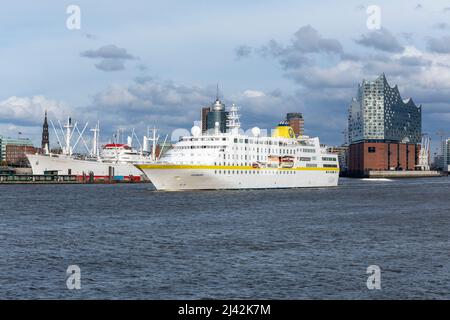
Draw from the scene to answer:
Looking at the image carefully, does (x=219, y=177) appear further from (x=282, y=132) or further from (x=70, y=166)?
(x=70, y=166)

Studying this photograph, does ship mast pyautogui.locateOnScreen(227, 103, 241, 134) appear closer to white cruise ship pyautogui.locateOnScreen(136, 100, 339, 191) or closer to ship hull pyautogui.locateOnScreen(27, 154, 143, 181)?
white cruise ship pyautogui.locateOnScreen(136, 100, 339, 191)

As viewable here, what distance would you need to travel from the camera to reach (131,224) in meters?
53.5

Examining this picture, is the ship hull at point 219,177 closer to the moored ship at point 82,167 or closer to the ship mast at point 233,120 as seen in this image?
the ship mast at point 233,120

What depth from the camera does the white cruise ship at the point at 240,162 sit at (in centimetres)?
9838

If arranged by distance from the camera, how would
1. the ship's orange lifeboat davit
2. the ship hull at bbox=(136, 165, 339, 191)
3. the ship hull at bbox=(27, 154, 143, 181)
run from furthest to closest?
the ship hull at bbox=(27, 154, 143, 181) → the ship's orange lifeboat davit → the ship hull at bbox=(136, 165, 339, 191)

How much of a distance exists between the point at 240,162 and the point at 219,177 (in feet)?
24.0

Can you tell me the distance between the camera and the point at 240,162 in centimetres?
10656

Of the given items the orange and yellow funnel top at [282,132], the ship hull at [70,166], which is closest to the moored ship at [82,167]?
the ship hull at [70,166]

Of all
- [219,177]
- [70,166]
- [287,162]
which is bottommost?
[219,177]

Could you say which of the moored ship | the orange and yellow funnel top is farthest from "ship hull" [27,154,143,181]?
the orange and yellow funnel top

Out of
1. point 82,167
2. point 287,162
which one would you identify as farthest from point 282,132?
point 82,167

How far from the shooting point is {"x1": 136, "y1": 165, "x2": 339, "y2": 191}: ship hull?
97.4 m
